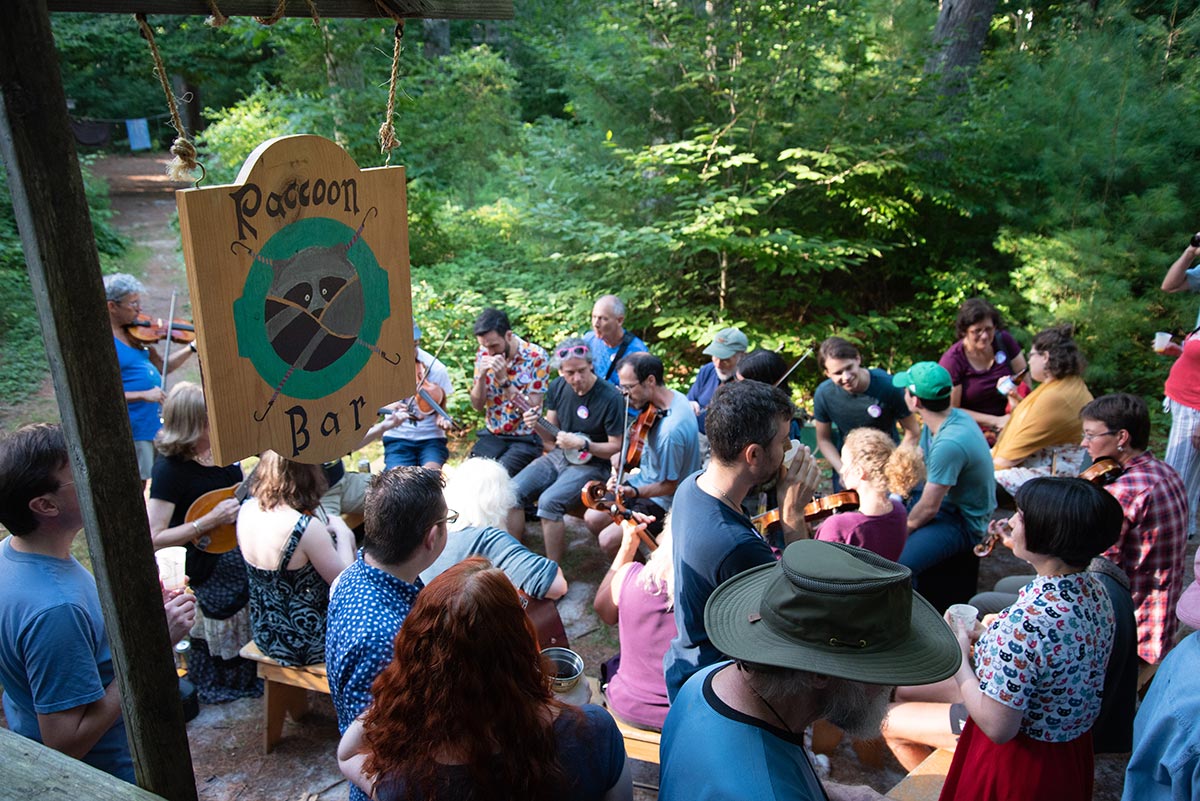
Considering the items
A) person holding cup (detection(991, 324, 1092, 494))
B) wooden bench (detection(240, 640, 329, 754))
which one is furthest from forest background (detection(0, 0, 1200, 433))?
wooden bench (detection(240, 640, 329, 754))

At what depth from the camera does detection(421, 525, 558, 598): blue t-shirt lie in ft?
10.4

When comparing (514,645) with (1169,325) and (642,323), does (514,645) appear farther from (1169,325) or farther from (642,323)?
(1169,325)

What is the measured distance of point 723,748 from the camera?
5.25 ft

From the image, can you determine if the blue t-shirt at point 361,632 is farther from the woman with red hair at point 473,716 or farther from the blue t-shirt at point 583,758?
the blue t-shirt at point 583,758

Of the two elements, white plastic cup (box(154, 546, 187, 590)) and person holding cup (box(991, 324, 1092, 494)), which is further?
person holding cup (box(991, 324, 1092, 494))

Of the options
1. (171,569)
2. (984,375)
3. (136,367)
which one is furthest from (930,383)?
(136,367)

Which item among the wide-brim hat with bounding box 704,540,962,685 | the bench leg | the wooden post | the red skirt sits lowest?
the bench leg

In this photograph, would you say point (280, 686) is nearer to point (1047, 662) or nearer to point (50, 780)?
point (50, 780)

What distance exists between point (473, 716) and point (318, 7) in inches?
64.9

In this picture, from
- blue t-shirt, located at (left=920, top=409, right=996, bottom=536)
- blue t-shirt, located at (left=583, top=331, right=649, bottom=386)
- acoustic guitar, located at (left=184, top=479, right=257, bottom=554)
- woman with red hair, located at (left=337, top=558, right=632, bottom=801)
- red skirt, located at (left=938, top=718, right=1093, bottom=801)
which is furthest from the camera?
blue t-shirt, located at (left=583, top=331, right=649, bottom=386)

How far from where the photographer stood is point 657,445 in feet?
15.0

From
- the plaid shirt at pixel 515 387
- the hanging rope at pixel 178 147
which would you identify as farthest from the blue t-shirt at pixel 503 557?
the plaid shirt at pixel 515 387

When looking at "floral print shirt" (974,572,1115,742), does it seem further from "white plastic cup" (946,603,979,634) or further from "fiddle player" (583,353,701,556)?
"fiddle player" (583,353,701,556)

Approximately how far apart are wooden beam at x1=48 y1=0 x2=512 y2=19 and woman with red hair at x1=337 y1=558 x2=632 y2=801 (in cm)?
131
